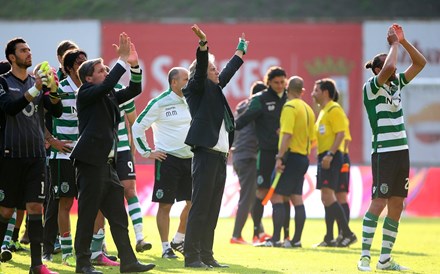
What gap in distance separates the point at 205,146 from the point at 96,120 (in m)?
1.39

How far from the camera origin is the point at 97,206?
1028 cm

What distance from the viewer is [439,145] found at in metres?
37.1

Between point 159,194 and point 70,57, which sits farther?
point 159,194

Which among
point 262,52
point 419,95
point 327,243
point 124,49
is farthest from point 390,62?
point 262,52

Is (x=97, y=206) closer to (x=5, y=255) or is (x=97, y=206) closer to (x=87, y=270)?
(x=87, y=270)

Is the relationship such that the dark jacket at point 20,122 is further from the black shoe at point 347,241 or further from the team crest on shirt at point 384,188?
the black shoe at point 347,241

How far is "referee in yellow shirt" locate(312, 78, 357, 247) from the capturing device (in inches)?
613

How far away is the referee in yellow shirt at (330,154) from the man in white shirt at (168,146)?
3.02 metres

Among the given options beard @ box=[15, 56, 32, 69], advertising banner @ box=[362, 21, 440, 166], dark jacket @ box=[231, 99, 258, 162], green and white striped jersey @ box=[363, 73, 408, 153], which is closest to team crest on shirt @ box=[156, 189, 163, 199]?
green and white striped jersey @ box=[363, 73, 408, 153]

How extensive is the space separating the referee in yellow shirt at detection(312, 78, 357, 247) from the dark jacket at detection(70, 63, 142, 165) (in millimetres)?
5749

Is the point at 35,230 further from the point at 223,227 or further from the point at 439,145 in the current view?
the point at 439,145

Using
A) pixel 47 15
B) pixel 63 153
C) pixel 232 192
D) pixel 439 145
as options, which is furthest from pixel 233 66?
pixel 47 15

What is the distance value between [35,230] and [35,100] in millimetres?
1280

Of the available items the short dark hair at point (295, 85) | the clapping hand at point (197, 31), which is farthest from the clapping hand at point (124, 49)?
the short dark hair at point (295, 85)
